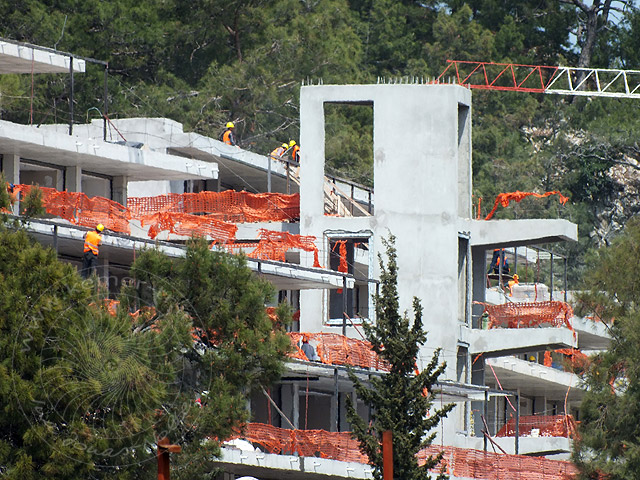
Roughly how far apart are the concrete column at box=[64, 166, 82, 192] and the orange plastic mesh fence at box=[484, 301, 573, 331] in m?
14.4

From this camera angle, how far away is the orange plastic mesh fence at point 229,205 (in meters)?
52.0

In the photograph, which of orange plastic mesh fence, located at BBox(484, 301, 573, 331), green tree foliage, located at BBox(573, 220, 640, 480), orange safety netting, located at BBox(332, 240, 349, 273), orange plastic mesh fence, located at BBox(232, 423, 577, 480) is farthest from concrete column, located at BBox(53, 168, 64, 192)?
green tree foliage, located at BBox(573, 220, 640, 480)

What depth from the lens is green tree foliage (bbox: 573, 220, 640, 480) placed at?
4081cm

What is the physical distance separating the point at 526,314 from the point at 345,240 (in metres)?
7.01

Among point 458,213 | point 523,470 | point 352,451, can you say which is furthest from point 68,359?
point 458,213

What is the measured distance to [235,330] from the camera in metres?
32.6

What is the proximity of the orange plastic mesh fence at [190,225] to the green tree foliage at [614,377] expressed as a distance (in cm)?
1123

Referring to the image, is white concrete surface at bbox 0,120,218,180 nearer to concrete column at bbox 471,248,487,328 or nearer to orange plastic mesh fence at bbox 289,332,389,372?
orange plastic mesh fence at bbox 289,332,389,372

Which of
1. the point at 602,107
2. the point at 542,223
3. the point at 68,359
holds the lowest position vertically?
the point at 68,359

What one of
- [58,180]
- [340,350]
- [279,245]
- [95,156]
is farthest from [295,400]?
[58,180]

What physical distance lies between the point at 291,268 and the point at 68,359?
624 inches

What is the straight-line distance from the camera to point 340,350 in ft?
141

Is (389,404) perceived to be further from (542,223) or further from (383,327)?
(542,223)

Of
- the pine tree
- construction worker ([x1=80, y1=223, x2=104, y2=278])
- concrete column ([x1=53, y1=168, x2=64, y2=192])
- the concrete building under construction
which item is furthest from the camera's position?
concrete column ([x1=53, y1=168, x2=64, y2=192])
